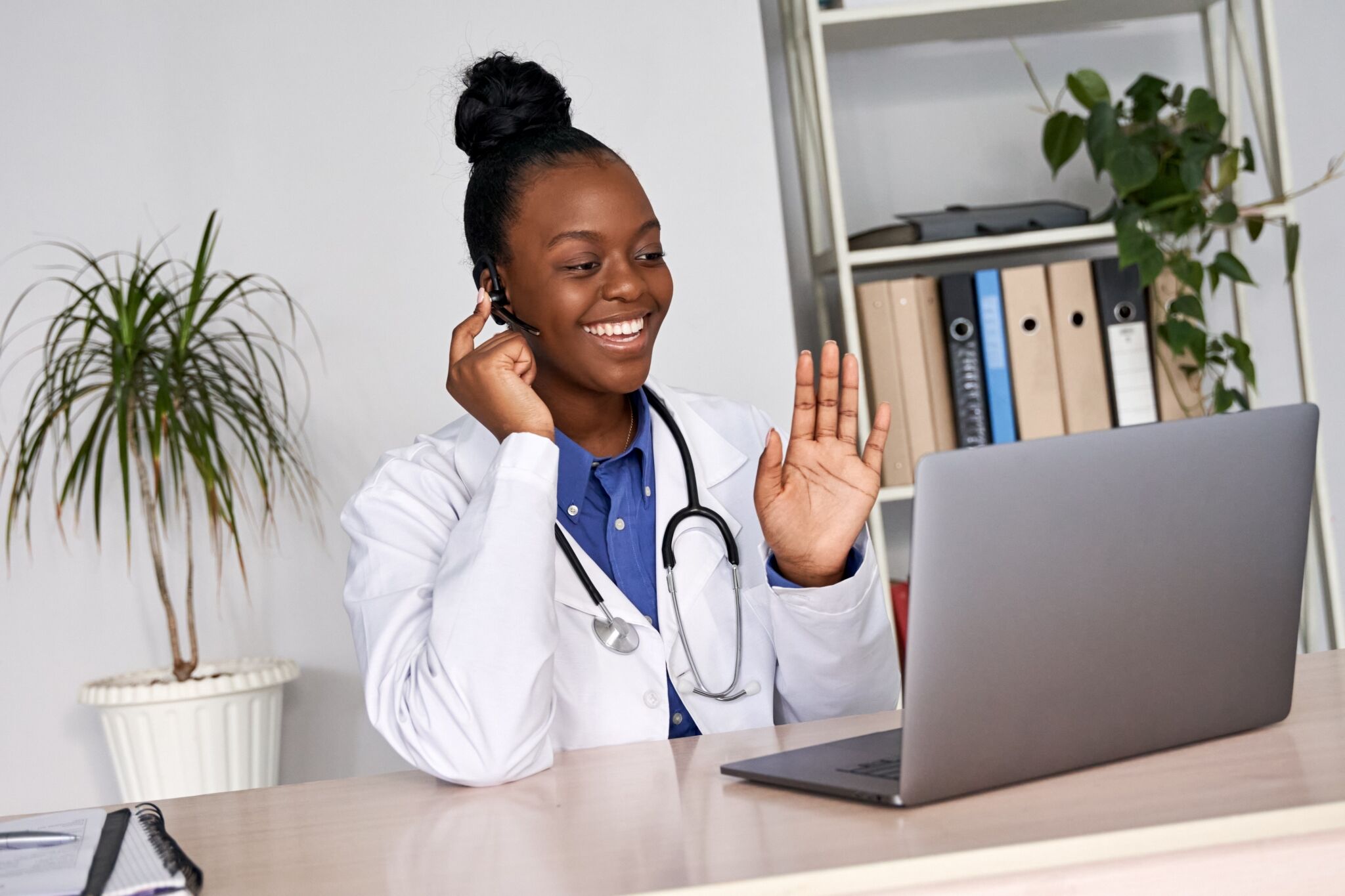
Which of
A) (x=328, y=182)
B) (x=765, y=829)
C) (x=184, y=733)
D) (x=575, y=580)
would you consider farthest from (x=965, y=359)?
(x=765, y=829)

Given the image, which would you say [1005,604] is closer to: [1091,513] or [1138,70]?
[1091,513]

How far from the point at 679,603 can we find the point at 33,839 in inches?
31.0

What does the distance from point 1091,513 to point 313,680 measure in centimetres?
203

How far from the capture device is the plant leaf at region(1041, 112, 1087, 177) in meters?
2.43

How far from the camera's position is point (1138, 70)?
8.87ft

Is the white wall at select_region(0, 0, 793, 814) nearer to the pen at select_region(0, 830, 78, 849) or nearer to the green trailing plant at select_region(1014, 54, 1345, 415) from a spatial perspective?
the green trailing plant at select_region(1014, 54, 1345, 415)

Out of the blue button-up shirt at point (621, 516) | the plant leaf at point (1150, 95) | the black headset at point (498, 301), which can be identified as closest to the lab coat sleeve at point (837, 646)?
the blue button-up shirt at point (621, 516)

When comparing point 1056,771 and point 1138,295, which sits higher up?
point 1138,295

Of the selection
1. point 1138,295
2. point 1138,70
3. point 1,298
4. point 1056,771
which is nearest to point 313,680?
point 1,298

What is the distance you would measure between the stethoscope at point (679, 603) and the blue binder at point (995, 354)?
952mm

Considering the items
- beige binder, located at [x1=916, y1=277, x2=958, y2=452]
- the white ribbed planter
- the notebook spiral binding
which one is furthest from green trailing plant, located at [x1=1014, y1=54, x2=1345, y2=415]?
the notebook spiral binding

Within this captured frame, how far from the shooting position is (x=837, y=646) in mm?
1398

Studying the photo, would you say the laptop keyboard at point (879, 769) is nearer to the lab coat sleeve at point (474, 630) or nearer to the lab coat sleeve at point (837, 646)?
the lab coat sleeve at point (474, 630)

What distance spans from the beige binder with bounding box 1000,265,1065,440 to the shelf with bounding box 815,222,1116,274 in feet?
0.19
